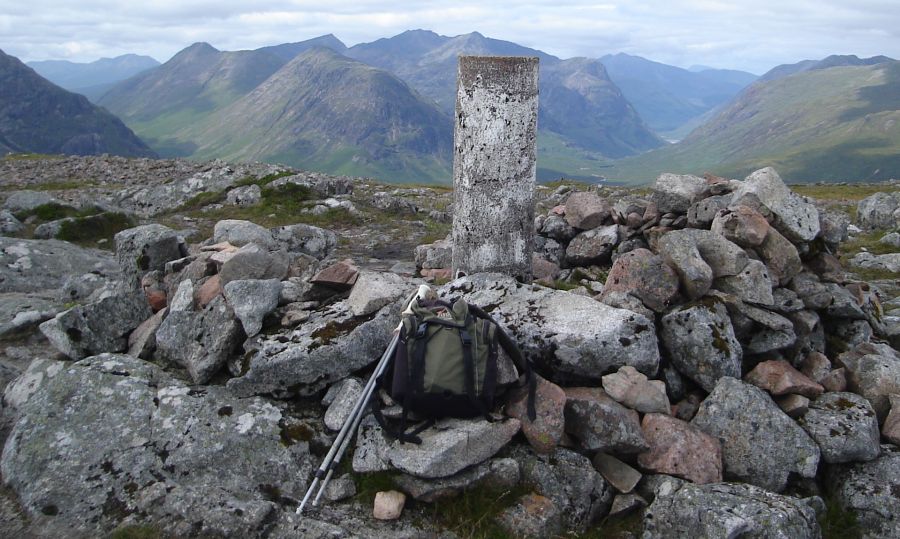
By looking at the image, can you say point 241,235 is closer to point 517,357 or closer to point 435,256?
point 435,256

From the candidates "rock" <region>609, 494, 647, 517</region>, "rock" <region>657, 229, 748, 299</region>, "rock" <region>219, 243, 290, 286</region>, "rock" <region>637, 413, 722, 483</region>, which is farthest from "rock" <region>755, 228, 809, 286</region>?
"rock" <region>219, 243, 290, 286</region>

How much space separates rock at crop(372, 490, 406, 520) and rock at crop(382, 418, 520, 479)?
0.33m

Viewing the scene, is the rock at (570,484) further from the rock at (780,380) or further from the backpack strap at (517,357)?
the rock at (780,380)

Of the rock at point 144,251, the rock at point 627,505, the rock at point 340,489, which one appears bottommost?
the rock at point 627,505

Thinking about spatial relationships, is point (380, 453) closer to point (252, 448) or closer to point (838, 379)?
point (252, 448)

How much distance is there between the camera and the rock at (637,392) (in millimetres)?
8820

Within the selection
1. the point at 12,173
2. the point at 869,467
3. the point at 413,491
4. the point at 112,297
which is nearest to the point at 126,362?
the point at 112,297

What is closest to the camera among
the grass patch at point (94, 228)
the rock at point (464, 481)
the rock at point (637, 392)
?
the rock at point (464, 481)

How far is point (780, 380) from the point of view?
9406mm

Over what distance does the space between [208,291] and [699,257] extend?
29.0 feet

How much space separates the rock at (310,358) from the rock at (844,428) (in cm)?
648

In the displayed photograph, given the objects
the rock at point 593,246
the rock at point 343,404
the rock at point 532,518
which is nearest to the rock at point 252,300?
the rock at point 343,404

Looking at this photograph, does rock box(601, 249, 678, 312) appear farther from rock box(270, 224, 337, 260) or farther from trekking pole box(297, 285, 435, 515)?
rock box(270, 224, 337, 260)

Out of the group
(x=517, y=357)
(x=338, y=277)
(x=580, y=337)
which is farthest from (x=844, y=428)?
(x=338, y=277)
